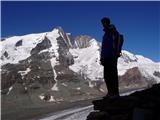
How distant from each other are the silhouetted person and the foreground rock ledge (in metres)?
0.42

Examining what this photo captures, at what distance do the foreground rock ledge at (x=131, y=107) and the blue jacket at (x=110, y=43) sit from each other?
100cm

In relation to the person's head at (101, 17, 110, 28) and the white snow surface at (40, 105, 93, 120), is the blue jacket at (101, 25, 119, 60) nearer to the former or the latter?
the person's head at (101, 17, 110, 28)

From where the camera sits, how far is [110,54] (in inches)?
381

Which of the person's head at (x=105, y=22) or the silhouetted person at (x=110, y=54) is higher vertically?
the person's head at (x=105, y=22)

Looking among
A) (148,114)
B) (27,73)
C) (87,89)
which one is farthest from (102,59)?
(27,73)

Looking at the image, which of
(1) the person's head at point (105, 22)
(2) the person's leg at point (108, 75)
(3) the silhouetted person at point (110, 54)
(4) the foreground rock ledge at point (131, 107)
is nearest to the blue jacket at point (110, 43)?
(3) the silhouetted person at point (110, 54)

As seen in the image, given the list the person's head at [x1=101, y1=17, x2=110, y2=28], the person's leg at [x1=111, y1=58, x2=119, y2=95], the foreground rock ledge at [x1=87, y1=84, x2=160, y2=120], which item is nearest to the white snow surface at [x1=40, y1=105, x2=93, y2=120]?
the person's leg at [x1=111, y1=58, x2=119, y2=95]

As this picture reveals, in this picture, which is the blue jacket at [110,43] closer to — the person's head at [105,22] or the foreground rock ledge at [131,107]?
the person's head at [105,22]

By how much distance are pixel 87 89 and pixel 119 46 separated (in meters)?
156

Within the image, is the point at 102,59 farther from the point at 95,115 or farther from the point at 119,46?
the point at 95,115

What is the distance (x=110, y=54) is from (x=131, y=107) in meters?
1.37

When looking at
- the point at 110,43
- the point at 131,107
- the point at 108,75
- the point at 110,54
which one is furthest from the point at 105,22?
the point at 131,107

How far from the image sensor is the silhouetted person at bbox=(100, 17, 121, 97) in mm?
9695

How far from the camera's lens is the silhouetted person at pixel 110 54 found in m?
9.70
